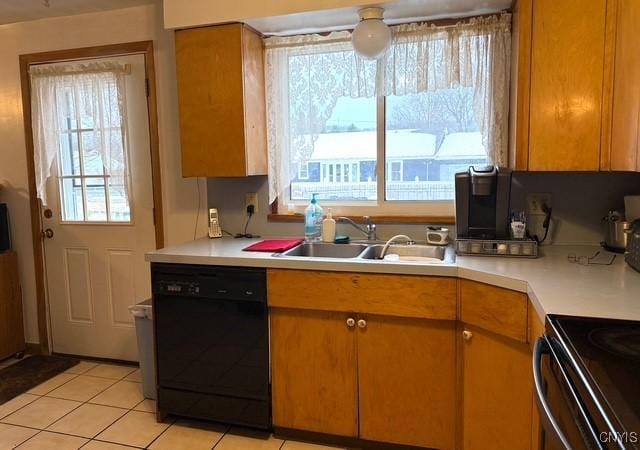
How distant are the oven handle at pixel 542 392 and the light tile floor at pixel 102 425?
1.30 m

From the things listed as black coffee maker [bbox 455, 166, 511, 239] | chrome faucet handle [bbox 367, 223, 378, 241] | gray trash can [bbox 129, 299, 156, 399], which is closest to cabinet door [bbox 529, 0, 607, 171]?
black coffee maker [bbox 455, 166, 511, 239]

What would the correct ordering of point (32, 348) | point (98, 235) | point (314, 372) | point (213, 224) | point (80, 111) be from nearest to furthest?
point (314, 372), point (213, 224), point (80, 111), point (98, 235), point (32, 348)

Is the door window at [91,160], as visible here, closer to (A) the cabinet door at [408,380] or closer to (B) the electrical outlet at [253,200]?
(B) the electrical outlet at [253,200]

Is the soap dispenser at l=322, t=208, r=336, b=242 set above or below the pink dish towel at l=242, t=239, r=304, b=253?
above

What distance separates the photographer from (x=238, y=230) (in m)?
2.83

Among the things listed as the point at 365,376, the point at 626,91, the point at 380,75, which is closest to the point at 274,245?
the point at 365,376

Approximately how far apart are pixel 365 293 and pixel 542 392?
3.14 ft

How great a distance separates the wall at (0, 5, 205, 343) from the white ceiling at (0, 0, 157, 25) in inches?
2.0

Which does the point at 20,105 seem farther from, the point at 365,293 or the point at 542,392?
the point at 542,392

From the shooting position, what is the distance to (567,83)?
1849mm

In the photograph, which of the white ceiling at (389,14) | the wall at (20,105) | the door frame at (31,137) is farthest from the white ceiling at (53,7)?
the white ceiling at (389,14)

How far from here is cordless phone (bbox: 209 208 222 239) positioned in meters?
2.76

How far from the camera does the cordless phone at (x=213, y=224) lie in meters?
2.76

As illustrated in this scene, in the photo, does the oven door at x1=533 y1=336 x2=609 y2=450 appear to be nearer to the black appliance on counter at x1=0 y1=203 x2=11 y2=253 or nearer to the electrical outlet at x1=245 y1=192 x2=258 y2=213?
the electrical outlet at x1=245 y1=192 x2=258 y2=213
